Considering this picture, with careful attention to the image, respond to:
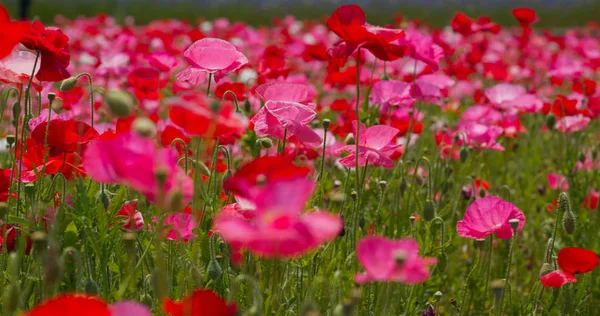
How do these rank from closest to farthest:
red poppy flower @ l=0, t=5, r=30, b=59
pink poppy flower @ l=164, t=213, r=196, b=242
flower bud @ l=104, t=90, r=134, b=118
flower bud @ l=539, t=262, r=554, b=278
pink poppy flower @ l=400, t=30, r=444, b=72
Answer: flower bud @ l=104, t=90, r=134, b=118 < red poppy flower @ l=0, t=5, r=30, b=59 < pink poppy flower @ l=164, t=213, r=196, b=242 < flower bud @ l=539, t=262, r=554, b=278 < pink poppy flower @ l=400, t=30, r=444, b=72

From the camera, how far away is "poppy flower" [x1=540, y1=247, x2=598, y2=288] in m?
1.80

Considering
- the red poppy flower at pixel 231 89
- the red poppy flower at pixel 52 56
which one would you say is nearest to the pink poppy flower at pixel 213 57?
the red poppy flower at pixel 52 56

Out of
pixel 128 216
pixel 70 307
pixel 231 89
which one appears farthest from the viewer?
pixel 231 89

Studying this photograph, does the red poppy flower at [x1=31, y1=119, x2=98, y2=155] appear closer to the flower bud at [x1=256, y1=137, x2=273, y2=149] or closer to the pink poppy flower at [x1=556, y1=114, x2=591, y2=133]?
the flower bud at [x1=256, y1=137, x2=273, y2=149]

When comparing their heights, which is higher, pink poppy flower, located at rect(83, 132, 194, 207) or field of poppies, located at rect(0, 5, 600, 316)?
pink poppy flower, located at rect(83, 132, 194, 207)

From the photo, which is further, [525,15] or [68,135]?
[525,15]

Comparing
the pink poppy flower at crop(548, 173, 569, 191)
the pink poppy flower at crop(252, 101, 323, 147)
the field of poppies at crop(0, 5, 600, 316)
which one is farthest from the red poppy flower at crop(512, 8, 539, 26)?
the pink poppy flower at crop(252, 101, 323, 147)

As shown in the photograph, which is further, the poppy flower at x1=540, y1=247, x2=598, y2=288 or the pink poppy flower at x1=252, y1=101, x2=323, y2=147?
the poppy flower at x1=540, y1=247, x2=598, y2=288

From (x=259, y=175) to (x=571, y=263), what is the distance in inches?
41.8

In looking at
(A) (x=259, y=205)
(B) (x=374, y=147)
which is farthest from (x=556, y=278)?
(A) (x=259, y=205)

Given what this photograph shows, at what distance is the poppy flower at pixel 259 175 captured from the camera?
1070 millimetres

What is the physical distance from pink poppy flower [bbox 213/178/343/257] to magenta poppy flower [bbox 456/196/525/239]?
0.99m

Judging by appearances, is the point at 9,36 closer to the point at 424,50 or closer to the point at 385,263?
the point at 385,263

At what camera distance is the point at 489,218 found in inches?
74.8
